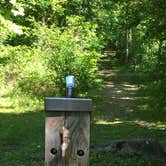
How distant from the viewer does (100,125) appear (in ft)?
47.4

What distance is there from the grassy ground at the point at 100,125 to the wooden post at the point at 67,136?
4839 mm

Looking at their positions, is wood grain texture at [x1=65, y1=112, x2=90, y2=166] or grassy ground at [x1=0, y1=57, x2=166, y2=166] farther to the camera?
grassy ground at [x1=0, y1=57, x2=166, y2=166]

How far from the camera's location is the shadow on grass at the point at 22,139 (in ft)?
28.6

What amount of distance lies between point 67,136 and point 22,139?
894 centimetres

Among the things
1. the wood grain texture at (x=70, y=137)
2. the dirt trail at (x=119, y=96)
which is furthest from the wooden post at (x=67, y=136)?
the dirt trail at (x=119, y=96)

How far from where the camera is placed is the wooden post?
303 centimetres

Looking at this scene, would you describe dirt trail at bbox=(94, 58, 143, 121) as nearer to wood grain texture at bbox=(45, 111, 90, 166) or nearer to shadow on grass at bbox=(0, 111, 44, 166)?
shadow on grass at bbox=(0, 111, 44, 166)

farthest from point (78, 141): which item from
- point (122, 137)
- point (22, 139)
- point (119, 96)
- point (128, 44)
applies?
point (128, 44)

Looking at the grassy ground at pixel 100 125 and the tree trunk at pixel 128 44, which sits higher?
the tree trunk at pixel 128 44

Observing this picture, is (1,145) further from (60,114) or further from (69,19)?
(69,19)

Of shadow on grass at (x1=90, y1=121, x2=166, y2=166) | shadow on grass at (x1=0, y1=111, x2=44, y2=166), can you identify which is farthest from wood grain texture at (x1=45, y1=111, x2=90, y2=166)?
shadow on grass at (x1=0, y1=111, x2=44, y2=166)

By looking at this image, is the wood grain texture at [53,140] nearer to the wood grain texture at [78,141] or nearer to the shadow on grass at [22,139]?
the wood grain texture at [78,141]

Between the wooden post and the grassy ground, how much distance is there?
4839 millimetres

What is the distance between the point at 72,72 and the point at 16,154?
10617 mm
